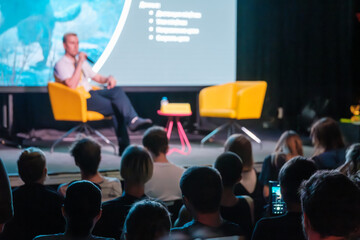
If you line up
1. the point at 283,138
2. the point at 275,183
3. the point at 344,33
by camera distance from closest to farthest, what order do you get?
the point at 275,183, the point at 283,138, the point at 344,33

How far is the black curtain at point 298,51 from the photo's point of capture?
274 inches

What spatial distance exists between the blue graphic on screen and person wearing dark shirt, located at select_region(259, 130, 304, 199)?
8.46 feet

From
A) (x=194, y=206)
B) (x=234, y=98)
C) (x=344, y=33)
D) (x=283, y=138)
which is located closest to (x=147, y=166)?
(x=194, y=206)

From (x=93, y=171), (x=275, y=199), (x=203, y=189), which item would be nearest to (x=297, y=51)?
(x=93, y=171)

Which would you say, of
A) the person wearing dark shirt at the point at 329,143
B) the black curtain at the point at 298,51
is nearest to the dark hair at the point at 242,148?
the person wearing dark shirt at the point at 329,143

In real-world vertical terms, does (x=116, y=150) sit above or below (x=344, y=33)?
below

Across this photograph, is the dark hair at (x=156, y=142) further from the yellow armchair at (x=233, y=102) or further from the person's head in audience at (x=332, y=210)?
the yellow armchair at (x=233, y=102)

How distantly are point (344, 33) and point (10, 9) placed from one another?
17.0 feet

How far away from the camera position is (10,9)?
455cm

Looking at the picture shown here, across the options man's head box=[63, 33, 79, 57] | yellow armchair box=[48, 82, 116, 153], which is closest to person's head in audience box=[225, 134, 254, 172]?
yellow armchair box=[48, 82, 116, 153]

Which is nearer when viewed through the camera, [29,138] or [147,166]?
[147,166]

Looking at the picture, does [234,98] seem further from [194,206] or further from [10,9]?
[194,206]

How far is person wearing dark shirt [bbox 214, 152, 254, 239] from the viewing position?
207 cm

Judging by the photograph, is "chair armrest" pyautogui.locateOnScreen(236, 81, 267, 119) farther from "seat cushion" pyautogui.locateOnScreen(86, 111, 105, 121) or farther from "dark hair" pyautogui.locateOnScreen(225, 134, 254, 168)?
"dark hair" pyautogui.locateOnScreen(225, 134, 254, 168)
